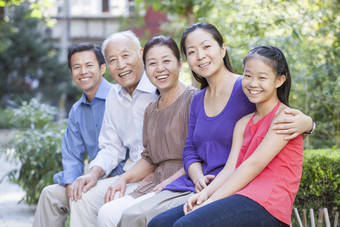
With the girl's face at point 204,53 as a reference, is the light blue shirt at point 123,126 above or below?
below

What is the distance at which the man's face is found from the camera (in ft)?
12.9

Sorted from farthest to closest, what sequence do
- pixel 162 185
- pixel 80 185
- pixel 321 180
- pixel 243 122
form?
pixel 321 180 < pixel 80 185 < pixel 162 185 < pixel 243 122

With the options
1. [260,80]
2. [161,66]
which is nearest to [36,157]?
[161,66]

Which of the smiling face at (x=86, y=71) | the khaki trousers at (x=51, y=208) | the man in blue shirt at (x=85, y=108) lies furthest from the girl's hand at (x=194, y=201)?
the smiling face at (x=86, y=71)

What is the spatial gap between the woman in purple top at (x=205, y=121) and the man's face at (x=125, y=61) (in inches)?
28.4

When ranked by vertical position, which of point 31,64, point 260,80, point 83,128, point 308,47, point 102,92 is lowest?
point 83,128

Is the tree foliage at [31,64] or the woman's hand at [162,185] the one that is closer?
the woman's hand at [162,185]

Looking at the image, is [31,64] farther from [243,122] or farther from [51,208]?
[243,122]

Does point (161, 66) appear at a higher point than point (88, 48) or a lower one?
lower

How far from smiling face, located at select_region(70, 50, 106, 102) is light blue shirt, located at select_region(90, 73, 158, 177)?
257mm

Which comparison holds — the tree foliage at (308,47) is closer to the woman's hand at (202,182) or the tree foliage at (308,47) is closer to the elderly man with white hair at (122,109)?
the elderly man with white hair at (122,109)

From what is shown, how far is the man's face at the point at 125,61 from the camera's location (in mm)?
3941

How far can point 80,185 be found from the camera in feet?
11.9

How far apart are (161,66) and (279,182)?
A: 4.01ft
